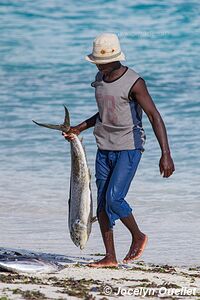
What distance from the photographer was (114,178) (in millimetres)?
6926

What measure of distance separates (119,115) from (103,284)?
3.83ft

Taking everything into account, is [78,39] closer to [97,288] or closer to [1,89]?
[1,89]

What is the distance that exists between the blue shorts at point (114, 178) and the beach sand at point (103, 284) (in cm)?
39

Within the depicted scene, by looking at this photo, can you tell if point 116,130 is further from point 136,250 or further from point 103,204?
point 136,250

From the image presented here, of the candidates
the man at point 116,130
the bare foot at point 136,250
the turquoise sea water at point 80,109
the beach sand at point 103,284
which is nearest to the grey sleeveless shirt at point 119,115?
the man at point 116,130

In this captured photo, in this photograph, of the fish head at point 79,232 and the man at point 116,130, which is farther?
the fish head at point 79,232

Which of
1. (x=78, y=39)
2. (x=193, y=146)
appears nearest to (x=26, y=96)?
(x=193, y=146)

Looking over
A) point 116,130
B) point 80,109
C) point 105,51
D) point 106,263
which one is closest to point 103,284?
point 106,263

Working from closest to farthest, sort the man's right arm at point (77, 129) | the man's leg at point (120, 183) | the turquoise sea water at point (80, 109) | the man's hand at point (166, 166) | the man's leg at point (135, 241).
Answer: the man's hand at point (166, 166) → the man's leg at point (120, 183) → the man's right arm at point (77, 129) → the man's leg at point (135, 241) → the turquoise sea water at point (80, 109)

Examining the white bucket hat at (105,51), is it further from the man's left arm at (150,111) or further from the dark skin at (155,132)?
the man's left arm at (150,111)

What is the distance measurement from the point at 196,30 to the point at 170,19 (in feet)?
5.72

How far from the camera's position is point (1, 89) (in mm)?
18844

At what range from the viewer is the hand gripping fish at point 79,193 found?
700 centimetres

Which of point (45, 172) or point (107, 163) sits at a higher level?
point (107, 163)
